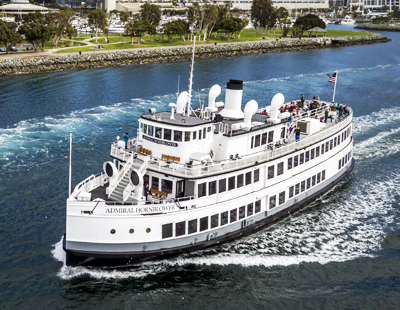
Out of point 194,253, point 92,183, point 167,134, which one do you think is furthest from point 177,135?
point 194,253

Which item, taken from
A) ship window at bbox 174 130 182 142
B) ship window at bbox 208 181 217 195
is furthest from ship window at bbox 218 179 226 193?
ship window at bbox 174 130 182 142

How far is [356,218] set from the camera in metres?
37.0

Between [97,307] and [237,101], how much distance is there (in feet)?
59.4

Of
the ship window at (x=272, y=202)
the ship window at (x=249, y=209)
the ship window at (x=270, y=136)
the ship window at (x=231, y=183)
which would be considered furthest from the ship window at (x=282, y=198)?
the ship window at (x=231, y=183)

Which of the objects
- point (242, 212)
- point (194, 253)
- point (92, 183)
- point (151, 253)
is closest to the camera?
point (151, 253)

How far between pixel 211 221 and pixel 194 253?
7.86 feet

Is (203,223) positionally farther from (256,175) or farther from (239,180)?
(256,175)

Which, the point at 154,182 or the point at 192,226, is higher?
the point at 154,182

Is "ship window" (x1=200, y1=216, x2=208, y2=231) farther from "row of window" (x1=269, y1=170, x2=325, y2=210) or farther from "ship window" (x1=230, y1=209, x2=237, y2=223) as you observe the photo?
"row of window" (x1=269, y1=170, x2=325, y2=210)

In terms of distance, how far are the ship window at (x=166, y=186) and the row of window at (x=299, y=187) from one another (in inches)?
327

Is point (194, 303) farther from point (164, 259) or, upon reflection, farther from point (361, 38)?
point (361, 38)

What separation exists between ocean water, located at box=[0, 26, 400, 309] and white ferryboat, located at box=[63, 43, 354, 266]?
1418 mm

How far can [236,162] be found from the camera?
1227 inches

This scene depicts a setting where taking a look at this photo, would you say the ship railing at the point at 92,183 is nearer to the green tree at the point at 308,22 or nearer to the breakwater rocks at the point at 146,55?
the breakwater rocks at the point at 146,55
